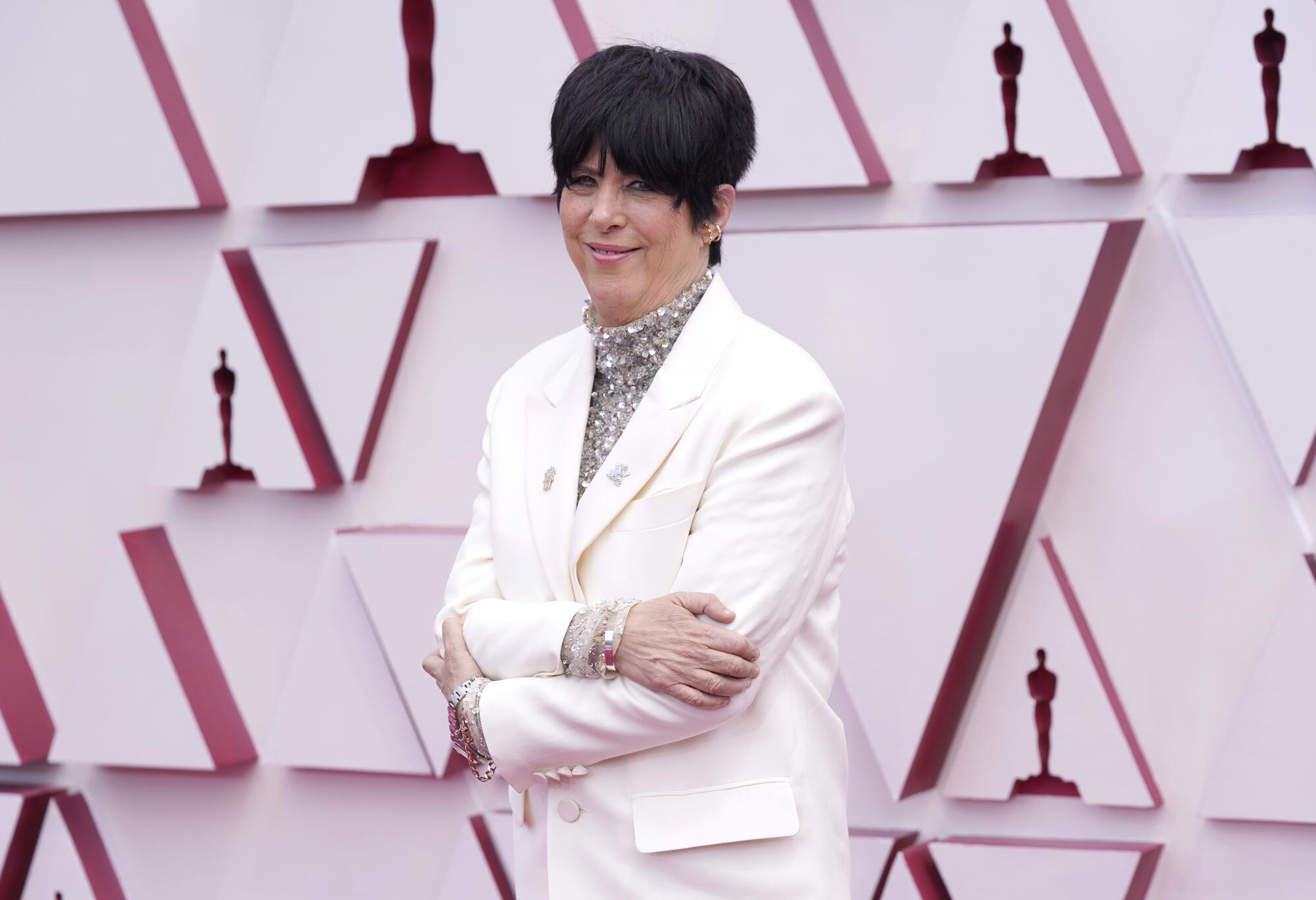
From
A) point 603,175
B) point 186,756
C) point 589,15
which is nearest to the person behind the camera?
point 603,175

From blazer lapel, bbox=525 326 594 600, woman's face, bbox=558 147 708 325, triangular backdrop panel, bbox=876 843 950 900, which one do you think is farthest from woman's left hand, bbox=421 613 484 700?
triangular backdrop panel, bbox=876 843 950 900

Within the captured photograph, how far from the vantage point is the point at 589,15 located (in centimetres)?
223

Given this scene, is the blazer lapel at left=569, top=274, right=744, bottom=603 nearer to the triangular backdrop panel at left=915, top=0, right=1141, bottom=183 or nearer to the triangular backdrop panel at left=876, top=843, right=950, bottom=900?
the triangular backdrop panel at left=915, top=0, right=1141, bottom=183

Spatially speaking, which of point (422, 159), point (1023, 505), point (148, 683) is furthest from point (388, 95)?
point (1023, 505)

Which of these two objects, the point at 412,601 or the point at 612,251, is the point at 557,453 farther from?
Result: the point at 412,601

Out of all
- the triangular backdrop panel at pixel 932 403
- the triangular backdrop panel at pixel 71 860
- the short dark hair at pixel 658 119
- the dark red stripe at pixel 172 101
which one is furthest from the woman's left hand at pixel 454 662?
the triangular backdrop panel at pixel 71 860

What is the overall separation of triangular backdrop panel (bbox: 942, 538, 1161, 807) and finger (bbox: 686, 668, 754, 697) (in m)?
0.89

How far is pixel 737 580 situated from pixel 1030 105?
991 mm

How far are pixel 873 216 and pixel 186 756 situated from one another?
4.36ft

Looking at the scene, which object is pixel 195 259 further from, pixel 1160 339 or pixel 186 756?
pixel 1160 339

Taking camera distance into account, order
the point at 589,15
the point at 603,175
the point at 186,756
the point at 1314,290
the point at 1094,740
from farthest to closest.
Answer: the point at 186,756 < the point at 589,15 < the point at 1094,740 < the point at 1314,290 < the point at 603,175

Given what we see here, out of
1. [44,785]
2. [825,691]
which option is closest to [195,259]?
[44,785]

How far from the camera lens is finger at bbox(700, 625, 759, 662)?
1244mm

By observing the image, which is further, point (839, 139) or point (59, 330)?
point (59, 330)
